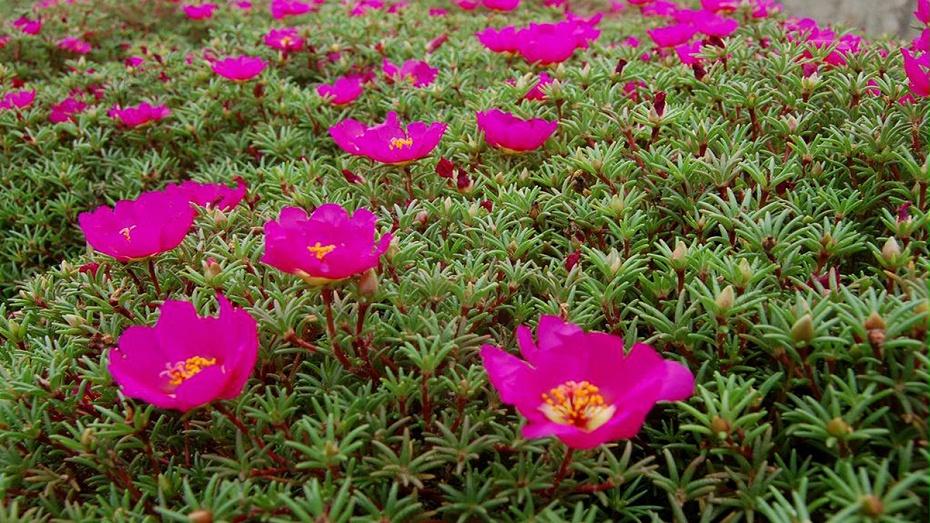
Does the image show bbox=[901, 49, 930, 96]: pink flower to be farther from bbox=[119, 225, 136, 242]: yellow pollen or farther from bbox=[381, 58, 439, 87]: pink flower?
bbox=[119, 225, 136, 242]: yellow pollen

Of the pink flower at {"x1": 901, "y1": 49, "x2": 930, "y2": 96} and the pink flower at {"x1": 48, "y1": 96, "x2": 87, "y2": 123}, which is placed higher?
the pink flower at {"x1": 901, "y1": 49, "x2": 930, "y2": 96}

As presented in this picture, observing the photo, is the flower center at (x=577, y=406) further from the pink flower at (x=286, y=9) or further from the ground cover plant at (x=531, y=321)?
the pink flower at (x=286, y=9)

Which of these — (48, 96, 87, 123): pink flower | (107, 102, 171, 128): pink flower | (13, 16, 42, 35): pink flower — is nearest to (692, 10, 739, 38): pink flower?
(107, 102, 171, 128): pink flower

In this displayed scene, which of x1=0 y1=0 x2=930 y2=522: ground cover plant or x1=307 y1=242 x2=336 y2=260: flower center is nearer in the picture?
x1=0 y1=0 x2=930 y2=522: ground cover plant

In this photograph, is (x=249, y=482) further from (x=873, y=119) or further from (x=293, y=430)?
(x=873, y=119)

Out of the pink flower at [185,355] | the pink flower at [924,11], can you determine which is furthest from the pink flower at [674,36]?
the pink flower at [185,355]

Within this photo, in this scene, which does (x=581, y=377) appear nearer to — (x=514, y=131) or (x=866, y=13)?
(x=514, y=131)
